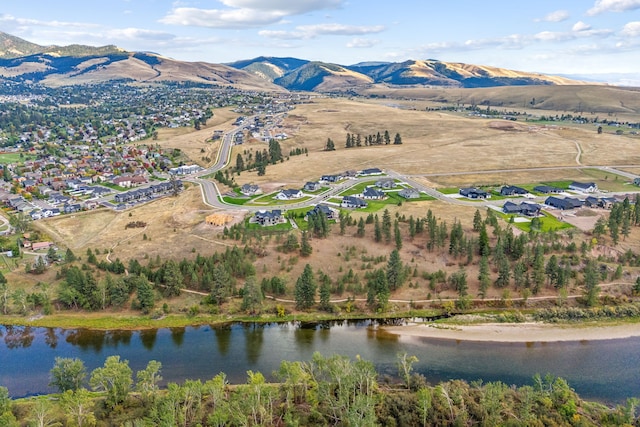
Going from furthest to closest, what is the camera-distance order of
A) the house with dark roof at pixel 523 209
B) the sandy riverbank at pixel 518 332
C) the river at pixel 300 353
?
the house with dark roof at pixel 523 209, the sandy riverbank at pixel 518 332, the river at pixel 300 353

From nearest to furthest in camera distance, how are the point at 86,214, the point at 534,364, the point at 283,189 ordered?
the point at 534,364 < the point at 86,214 < the point at 283,189

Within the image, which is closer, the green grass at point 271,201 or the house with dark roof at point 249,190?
the green grass at point 271,201

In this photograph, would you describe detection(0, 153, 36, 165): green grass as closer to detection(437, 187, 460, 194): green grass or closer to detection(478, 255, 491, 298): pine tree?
detection(437, 187, 460, 194): green grass

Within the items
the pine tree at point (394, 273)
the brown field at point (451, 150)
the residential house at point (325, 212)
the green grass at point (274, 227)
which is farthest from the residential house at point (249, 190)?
the pine tree at point (394, 273)

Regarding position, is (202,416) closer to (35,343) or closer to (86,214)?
(35,343)

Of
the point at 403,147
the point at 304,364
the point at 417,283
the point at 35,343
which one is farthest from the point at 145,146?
the point at 304,364

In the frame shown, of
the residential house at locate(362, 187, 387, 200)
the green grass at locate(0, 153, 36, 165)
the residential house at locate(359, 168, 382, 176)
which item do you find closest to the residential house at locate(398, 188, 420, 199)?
the residential house at locate(362, 187, 387, 200)

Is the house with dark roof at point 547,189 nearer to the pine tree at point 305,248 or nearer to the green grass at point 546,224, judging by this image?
the green grass at point 546,224
